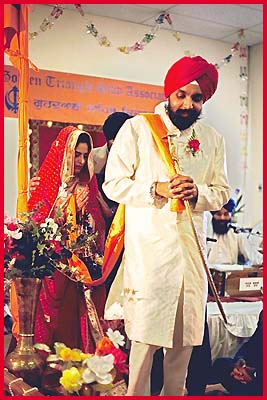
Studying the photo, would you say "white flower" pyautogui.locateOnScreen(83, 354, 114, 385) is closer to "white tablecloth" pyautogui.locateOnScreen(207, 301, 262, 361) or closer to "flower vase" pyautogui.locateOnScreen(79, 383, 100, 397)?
"flower vase" pyautogui.locateOnScreen(79, 383, 100, 397)

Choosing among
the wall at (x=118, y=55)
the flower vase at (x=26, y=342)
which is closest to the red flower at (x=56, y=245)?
the flower vase at (x=26, y=342)

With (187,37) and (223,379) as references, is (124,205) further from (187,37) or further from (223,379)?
(187,37)

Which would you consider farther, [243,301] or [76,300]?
[243,301]

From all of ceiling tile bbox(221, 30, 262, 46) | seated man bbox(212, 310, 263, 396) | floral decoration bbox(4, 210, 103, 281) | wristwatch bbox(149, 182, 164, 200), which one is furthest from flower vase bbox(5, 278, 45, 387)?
ceiling tile bbox(221, 30, 262, 46)

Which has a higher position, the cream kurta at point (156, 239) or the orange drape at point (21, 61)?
the orange drape at point (21, 61)

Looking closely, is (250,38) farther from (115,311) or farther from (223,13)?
(115,311)

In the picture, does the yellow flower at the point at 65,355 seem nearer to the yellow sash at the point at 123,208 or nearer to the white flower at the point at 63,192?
the yellow sash at the point at 123,208

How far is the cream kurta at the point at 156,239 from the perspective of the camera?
7.41ft

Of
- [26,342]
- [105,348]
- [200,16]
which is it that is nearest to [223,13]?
[200,16]

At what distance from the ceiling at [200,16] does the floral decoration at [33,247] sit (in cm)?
168

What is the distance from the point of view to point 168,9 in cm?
393

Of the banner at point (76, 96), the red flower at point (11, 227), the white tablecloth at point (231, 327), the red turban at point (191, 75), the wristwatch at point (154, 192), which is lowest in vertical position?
the white tablecloth at point (231, 327)

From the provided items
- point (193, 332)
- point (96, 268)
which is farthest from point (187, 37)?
point (193, 332)

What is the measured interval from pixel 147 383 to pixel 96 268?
52 centimetres
